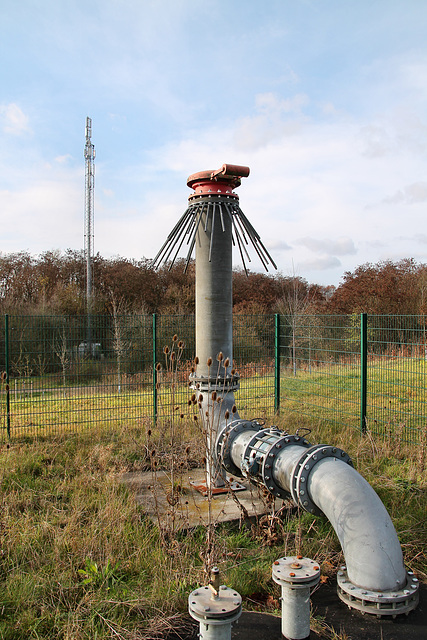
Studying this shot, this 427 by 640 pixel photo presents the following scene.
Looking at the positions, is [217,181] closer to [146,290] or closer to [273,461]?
[273,461]

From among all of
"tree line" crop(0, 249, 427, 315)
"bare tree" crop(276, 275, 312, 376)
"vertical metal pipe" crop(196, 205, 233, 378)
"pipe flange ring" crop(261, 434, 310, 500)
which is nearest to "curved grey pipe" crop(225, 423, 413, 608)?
"pipe flange ring" crop(261, 434, 310, 500)

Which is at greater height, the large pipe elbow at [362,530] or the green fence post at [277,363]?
the green fence post at [277,363]

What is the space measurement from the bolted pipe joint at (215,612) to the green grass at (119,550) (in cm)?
74

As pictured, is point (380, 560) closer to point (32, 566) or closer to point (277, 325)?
point (32, 566)

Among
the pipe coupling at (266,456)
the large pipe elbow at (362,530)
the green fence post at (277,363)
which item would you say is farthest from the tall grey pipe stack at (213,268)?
the green fence post at (277,363)

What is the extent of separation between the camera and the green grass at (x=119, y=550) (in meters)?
2.89

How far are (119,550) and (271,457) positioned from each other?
1.34 meters

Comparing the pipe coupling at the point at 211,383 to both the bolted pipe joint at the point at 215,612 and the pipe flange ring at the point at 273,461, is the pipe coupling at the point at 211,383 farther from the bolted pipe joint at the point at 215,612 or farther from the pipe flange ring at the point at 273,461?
the bolted pipe joint at the point at 215,612

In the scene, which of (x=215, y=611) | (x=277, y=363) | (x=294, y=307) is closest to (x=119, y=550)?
(x=215, y=611)

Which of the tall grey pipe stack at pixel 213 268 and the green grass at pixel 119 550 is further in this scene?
the tall grey pipe stack at pixel 213 268

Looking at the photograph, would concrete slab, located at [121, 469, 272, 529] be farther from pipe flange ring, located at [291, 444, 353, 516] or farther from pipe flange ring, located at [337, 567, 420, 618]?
pipe flange ring, located at [337, 567, 420, 618]

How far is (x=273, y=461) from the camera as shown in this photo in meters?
3.60

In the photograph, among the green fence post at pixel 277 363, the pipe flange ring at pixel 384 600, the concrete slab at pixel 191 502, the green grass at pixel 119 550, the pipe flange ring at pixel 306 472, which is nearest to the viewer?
the pipe flange ring at pixel 384 600

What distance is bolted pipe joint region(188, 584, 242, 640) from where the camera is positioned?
2109mm
